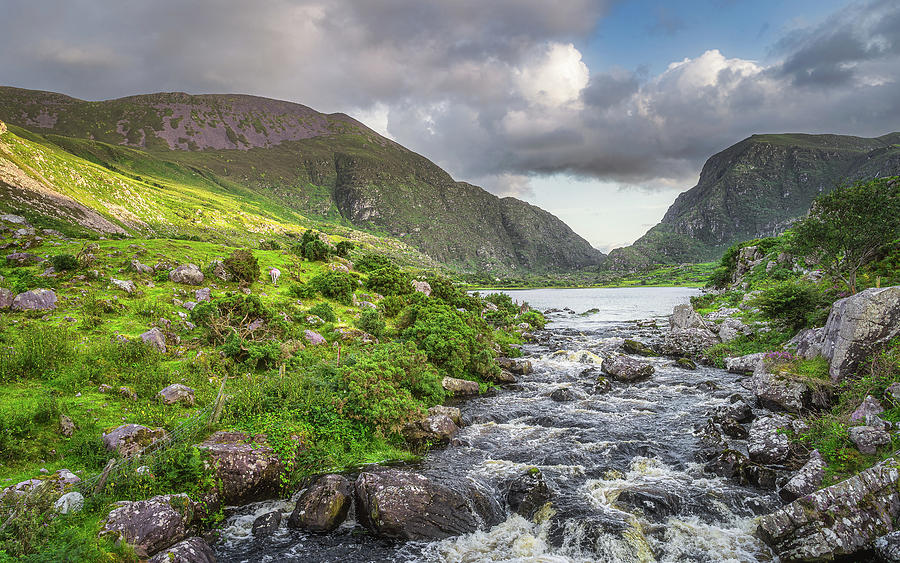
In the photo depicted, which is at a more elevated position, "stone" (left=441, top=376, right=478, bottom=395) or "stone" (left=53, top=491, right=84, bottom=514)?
"stone" (left=53, top=491, right=84, bottom=514)

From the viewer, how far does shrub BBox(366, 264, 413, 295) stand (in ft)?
134

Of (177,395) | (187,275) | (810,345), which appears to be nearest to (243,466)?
(177,395)

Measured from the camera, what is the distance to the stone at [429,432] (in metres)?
19.5

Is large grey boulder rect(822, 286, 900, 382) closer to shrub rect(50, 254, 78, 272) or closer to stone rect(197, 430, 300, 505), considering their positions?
stone rect(197, 430, 300, 505)

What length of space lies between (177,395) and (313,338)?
32.6ft

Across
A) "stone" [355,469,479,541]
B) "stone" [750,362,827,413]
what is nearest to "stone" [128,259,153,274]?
"stone" [355,469,479,541]

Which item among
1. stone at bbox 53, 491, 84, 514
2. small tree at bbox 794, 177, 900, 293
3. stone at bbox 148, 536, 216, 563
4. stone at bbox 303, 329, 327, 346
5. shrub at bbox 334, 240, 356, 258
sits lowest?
stone at bbox 148, 536, 216, 563

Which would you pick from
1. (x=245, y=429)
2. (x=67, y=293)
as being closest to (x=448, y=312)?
(x=245, y=429)

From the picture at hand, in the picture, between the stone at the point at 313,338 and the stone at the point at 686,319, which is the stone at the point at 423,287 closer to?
the stone at the point at 313,338

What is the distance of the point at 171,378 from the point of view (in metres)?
18.0

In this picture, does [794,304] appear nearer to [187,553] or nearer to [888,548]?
[888,548]

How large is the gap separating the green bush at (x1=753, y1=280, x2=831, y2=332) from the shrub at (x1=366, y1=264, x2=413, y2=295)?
33.3m

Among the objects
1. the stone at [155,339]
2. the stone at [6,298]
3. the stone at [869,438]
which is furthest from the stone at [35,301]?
the stone at [869,438]

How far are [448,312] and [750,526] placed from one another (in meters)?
24.7
